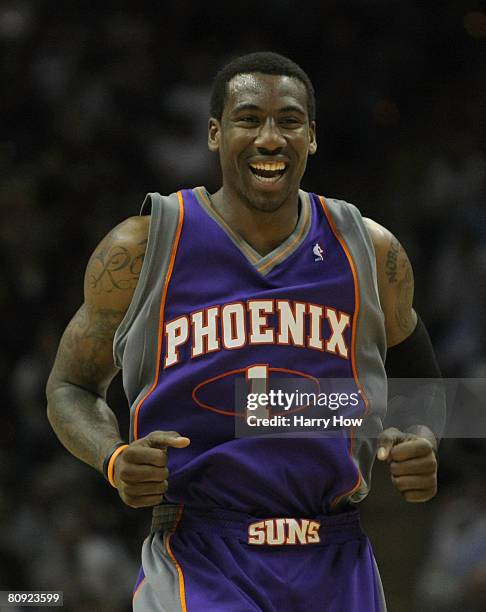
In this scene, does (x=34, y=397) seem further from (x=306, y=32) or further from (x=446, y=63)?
(x=446, y=63)

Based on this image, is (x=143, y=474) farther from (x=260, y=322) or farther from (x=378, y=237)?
(x=378, y=237)

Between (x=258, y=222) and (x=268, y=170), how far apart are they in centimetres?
15

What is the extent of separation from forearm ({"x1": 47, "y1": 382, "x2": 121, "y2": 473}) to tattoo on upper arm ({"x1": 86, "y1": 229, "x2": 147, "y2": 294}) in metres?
0.28

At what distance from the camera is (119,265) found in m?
3.14

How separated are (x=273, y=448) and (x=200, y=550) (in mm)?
298

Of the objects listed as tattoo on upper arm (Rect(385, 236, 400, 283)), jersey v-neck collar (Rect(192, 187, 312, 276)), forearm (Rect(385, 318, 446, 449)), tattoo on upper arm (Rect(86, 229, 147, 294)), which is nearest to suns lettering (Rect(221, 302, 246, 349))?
jersey v-neck collar (Rect(192, 187, 312, 276))

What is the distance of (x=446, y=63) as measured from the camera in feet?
22.9

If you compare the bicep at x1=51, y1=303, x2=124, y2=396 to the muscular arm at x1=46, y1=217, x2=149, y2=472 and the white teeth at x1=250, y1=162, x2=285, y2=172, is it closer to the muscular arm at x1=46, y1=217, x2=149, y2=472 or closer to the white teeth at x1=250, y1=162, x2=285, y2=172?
the muscular arm at x1=46, y1=217, x2=149, y2=472

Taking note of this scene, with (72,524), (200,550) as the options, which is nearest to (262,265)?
(200,550)

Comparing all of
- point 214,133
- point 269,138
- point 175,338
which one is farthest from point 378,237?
point 175,338

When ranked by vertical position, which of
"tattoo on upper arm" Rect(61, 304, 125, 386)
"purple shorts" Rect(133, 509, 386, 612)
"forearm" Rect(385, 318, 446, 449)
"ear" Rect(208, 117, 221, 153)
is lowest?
"purple shorts" Rect(133, 509, 386, 612)

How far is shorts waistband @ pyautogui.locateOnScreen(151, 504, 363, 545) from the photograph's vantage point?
2910 millimetres

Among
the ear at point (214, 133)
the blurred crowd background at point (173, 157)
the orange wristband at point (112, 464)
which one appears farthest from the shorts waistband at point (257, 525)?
the blurred crowd background at point (173, 157)

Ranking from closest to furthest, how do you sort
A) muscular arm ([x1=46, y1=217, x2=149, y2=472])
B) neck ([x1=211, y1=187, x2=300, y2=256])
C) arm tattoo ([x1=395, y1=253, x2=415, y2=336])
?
muscular arm ([x1=46, y1=217, x2=149, y2=472])
neck ([x1=211, y1=187, x2=300, y2=256])
arm tattoo ([x1=395, y1=253, x2=415, y2=336])
